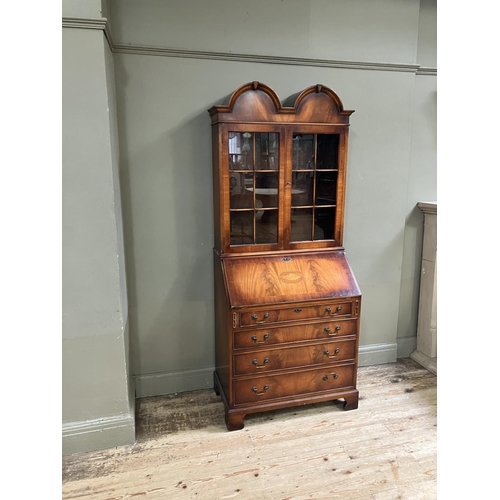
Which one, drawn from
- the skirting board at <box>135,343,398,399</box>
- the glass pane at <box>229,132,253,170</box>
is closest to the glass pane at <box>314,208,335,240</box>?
the glass pane at <box>229,132,253,170</box>

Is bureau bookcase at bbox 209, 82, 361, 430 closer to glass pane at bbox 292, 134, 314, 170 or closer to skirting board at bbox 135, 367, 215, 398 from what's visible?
glass pane at bbox 292, 134, 314, 170

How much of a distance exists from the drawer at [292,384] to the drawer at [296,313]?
0.35m

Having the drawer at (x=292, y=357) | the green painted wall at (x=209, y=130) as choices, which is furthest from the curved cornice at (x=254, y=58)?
the drawer at (x=292, y=357)

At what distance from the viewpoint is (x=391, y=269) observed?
2.97 m

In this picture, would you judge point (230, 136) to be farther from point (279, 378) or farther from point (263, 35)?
point (279, 378)

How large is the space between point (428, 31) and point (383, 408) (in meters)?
2.68

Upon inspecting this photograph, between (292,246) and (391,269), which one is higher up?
(292,246)

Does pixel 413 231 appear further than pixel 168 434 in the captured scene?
Yes

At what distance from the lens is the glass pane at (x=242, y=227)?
2.30 metres

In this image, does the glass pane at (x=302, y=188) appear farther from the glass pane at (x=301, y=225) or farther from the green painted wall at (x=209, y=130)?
the green painted wall at (x=209, y=130)

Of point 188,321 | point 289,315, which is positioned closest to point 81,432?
point 188,321

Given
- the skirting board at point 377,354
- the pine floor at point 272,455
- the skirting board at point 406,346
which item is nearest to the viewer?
the pine floor at point 272,455
